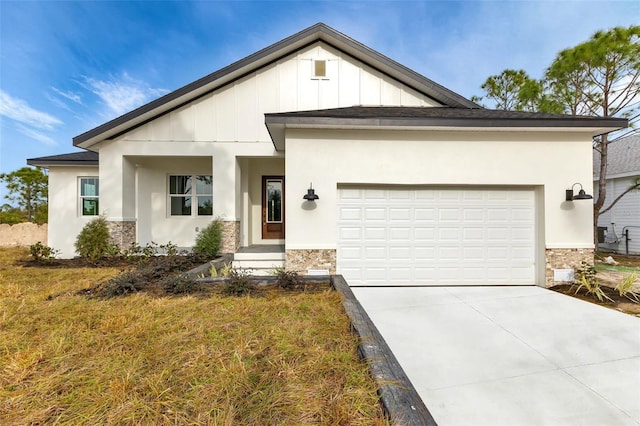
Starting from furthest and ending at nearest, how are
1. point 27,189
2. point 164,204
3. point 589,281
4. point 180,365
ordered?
point 27,189, point 164,204, point 589,281, point 180,365

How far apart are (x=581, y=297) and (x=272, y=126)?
7015 millimetres

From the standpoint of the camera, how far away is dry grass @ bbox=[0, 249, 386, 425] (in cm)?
170

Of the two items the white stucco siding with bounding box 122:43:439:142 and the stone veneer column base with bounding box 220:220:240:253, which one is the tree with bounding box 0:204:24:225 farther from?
the stone veneer column base with bounding box 220:220:240:253

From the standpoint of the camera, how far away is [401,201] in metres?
5.96

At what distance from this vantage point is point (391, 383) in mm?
1929

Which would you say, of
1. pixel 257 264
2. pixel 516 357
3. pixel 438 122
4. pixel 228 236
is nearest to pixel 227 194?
pixel 228 236

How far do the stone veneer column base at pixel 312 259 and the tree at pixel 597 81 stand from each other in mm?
9890

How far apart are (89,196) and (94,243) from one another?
118 inches

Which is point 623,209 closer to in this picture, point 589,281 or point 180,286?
point 589,281

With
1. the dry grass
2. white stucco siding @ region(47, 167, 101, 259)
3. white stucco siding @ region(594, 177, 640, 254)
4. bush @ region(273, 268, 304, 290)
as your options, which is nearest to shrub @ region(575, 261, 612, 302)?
the dry grass

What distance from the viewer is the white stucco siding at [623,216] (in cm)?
1085

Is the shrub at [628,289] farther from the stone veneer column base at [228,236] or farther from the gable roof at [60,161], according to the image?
the gable roof at [60,161]

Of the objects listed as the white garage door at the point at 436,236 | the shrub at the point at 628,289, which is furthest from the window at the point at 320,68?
the shrub at the point at 628,289

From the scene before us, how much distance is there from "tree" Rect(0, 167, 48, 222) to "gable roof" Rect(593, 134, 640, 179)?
97.0 feet
